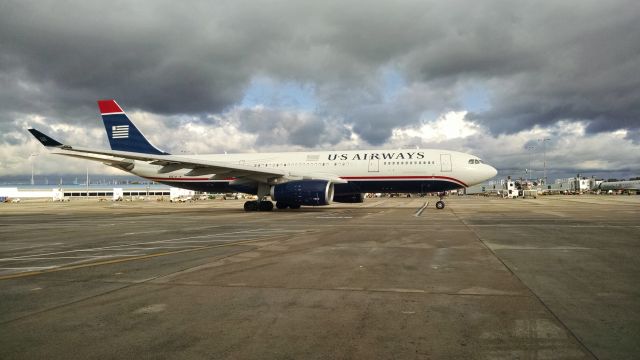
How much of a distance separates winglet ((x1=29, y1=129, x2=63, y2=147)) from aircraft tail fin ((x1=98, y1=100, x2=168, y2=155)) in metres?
9.83

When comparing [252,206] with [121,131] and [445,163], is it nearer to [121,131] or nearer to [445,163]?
[121,131]

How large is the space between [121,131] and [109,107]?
2068 mm

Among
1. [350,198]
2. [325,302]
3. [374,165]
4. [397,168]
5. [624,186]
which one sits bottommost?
[325,302]

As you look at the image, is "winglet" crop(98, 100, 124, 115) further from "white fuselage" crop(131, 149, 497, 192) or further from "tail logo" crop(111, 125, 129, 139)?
"white fuselage" crop(131, 149, 497, 192)

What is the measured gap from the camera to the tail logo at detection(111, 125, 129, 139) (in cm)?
3009

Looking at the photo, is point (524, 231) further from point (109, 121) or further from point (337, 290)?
point (109, 121)

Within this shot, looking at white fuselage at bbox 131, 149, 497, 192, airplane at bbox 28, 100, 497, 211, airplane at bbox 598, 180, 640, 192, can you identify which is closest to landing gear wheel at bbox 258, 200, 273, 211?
airplane at bbox 28, 100, 497, 211

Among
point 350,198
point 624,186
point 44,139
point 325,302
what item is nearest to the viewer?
point 325,302

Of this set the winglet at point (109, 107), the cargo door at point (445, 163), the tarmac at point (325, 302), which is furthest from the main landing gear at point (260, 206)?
the tarmac at point (325, 302)

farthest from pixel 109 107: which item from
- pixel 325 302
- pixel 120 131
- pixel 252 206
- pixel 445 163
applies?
pixel 325 302

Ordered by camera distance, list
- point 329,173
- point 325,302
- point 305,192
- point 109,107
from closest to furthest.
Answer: point 325,302 → point 305,192 → point 329,173 → point 109,107

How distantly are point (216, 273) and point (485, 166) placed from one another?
23016mm

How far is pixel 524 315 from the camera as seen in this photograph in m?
A: 4.34

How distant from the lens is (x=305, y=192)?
22797mm
